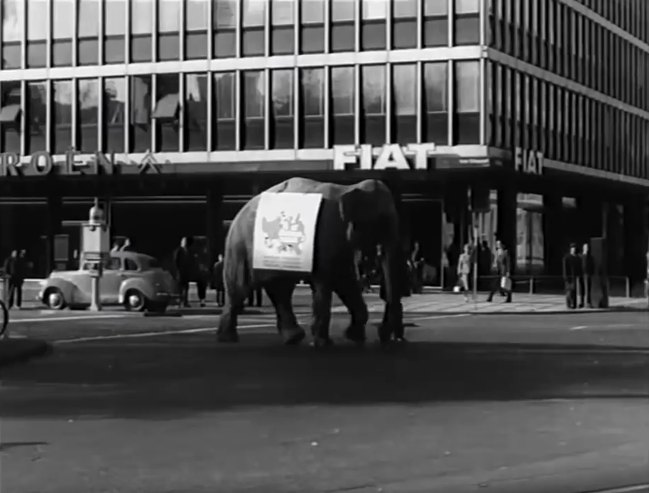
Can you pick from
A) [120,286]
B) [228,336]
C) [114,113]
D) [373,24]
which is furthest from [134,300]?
[114,113]

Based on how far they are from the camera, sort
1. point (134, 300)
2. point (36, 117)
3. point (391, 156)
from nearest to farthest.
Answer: point (134, 300), point (391, 156), point (36, 117)

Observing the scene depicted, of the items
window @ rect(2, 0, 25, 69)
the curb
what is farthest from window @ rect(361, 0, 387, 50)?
the curb

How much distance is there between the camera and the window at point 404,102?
51.9 meters

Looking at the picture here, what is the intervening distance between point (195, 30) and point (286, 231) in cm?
3332

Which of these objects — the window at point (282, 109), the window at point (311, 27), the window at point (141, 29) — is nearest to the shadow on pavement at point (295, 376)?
the window at point (282, 109)

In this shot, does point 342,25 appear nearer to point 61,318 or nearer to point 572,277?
point 572,277

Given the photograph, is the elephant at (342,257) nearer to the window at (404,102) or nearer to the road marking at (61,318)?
the road marking at (61,318)

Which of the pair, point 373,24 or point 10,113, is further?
point 10,113

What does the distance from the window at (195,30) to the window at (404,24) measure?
23.5 ft

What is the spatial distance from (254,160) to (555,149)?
38.9 ft

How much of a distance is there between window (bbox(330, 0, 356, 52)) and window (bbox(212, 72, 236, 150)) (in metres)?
4.12

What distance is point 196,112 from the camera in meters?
54.8

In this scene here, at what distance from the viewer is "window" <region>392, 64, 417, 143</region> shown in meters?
51.9

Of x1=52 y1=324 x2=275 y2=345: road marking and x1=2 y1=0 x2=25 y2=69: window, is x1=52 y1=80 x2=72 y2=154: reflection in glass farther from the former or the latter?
x1=52 y1=324 x2=275 y2=345: road marking
